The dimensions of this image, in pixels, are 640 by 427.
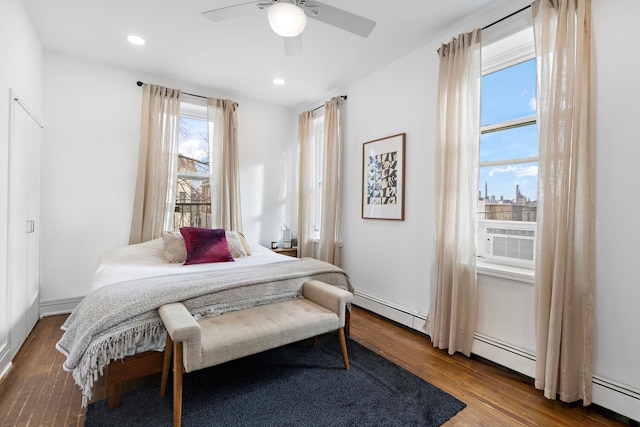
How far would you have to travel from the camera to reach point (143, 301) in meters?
1.82

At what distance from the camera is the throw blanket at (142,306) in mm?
1639

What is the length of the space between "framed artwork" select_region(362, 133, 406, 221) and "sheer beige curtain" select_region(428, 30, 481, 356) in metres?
0.53

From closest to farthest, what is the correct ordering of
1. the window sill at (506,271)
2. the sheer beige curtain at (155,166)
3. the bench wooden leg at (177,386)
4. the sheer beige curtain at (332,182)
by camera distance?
the bench wooden leg at (177,386)
the window sill at (506,271)
the sheer beige curtain at (155,166)
the sheer beige curtain at (332,182)

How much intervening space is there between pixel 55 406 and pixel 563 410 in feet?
9.69

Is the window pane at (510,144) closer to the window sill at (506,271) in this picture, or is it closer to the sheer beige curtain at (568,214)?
the sheer beige curtain at (568,214)

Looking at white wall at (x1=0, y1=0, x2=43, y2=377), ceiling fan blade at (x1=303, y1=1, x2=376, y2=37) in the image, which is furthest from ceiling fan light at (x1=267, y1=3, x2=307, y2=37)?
white wall at (x1=0, y1=0, x2=43, y2=377)

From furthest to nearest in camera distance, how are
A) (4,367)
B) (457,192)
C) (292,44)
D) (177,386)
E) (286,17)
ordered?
(457,192) → (292,44) → (4,367) → (286,17) → (177,386)

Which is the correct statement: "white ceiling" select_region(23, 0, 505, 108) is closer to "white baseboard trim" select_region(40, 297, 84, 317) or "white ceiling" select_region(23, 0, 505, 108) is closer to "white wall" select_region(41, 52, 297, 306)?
"white wall" select_region(41, 52, 297, 306)

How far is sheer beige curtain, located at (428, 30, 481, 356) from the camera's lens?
2.40 metres

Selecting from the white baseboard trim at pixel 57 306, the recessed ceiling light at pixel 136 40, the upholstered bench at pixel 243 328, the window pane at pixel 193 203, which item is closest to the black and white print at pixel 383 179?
the upholstered bench at pixel 243 328

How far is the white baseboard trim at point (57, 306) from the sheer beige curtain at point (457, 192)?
3663 millimetres

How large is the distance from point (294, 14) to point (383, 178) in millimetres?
1930

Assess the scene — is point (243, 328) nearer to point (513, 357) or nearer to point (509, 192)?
point (513, 357)

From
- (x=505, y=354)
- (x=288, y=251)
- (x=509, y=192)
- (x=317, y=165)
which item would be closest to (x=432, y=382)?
(x=505, y=354)
